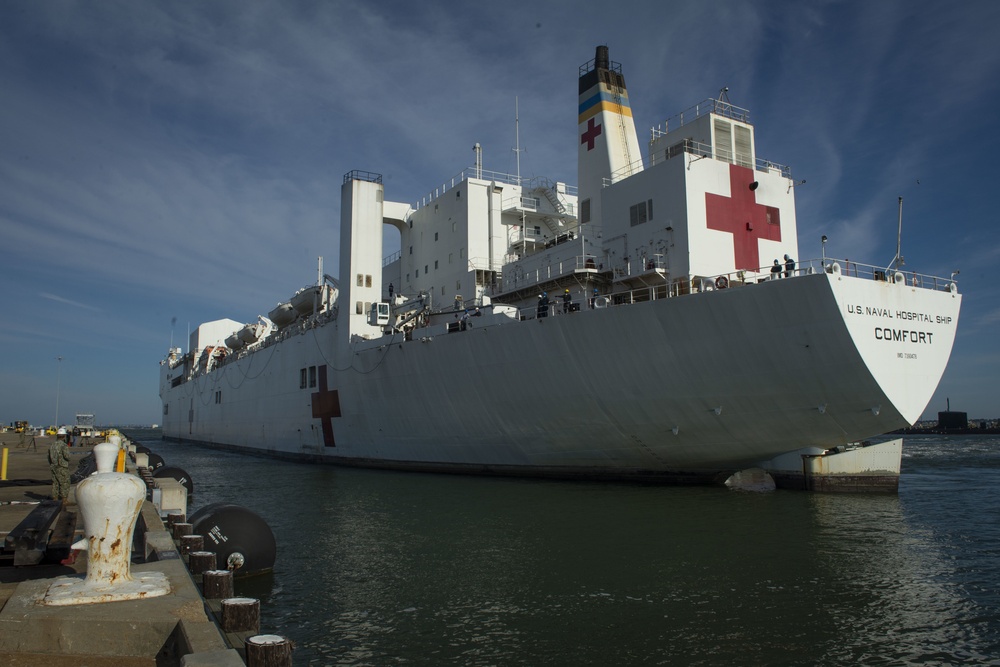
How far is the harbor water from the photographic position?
17.4ft

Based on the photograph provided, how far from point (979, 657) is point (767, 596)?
174 centimetres

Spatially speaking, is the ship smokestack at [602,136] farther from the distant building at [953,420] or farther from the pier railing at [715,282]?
the distant building at [953,420]

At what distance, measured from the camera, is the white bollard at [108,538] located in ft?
12.4

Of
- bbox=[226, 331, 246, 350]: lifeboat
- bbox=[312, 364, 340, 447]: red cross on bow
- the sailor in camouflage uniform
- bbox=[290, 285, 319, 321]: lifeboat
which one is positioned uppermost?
bbox=[290, 285, 319, 321]: lifeboat

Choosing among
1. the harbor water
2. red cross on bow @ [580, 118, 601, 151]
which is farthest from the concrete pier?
red cross on bow @ [580, 118, 601, 151]

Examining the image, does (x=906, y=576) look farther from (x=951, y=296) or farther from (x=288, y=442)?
(x=288, y=442)

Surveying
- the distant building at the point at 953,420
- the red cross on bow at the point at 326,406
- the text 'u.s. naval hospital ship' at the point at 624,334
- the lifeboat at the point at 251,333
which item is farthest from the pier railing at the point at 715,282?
the distant building at the point at 953,420

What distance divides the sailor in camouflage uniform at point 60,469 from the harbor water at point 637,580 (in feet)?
9.39

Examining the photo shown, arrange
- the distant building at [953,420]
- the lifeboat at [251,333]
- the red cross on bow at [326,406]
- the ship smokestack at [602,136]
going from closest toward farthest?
the ship smokestack at [602,136] → the red cross on bow at [326,406] → the lifeboat at [251,333] → the distant building at [953,420]

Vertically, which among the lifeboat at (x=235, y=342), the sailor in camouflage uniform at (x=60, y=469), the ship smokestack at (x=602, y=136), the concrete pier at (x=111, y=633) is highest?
the ship smokestack at (x=602, y=136)

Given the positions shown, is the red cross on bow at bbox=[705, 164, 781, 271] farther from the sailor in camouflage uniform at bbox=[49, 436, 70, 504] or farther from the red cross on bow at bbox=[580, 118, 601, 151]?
the sailor in camouflage uniform at bbox=[49, 436, 70, 504]

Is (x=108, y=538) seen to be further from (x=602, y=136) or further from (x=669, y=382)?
(x=602, y=136)

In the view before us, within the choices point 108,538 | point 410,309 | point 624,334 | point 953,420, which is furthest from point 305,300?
point 953,420

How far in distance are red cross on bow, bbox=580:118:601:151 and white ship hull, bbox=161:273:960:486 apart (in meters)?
6.30
